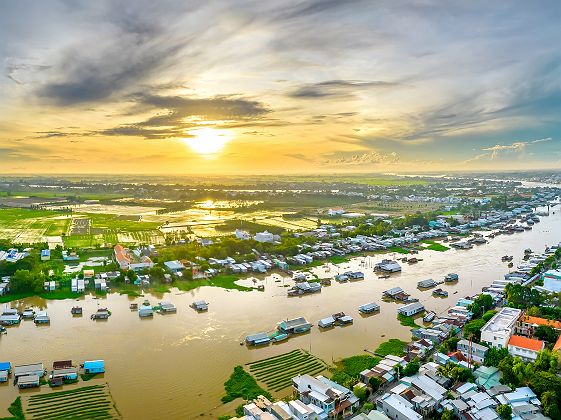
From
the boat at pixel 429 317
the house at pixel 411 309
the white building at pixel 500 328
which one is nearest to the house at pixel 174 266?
the house at pixel 411 309

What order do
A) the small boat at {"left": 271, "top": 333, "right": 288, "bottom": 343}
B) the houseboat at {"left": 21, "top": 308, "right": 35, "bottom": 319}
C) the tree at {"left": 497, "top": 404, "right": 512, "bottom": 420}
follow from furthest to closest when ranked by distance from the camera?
the houseboat at {"left": 21, "top": 308, "right": 35, "bottom": 319} → the small boat at {"left": 271, "top": 333, "right": 288, "bottom": 343} → the tree at {"left": 497, "top": 404, "right": 512, "bottom": 420}

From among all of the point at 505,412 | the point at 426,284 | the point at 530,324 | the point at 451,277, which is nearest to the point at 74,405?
the point at 505,412

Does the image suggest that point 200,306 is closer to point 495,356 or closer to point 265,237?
point 495,356

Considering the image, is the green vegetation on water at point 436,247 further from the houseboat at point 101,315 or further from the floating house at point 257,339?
the houseboat at point 101,315

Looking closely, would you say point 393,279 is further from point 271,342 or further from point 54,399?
point 54,399

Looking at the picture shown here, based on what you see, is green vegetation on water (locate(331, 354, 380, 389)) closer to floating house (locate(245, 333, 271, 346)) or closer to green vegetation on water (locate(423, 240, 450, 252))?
floating house (locate(245, 333, 271, 346))

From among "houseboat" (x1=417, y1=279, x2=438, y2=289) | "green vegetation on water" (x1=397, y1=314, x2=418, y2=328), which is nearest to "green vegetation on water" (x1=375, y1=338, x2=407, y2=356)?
"green vegetation on water" (x1=397, y1=314, x2=418, y2=328)
